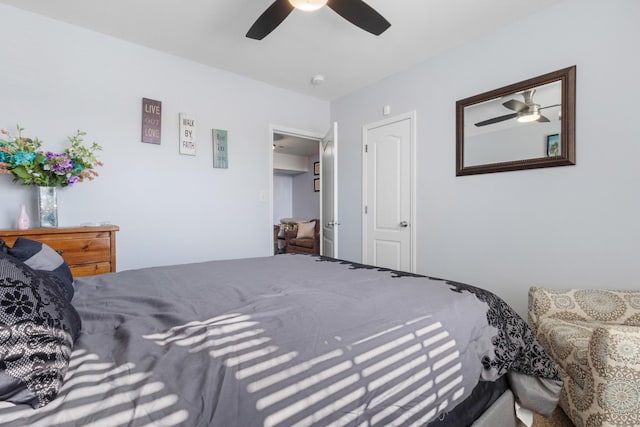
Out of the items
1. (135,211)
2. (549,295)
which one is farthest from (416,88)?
(135,211)

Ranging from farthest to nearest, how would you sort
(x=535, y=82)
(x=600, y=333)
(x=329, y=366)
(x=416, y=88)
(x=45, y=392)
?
(x=416, y=88)
(x=535, y=82)
(x=600, y=333)
(x=329, y=366)
(x=45, y=392)

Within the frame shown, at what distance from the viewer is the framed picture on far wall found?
2.12m

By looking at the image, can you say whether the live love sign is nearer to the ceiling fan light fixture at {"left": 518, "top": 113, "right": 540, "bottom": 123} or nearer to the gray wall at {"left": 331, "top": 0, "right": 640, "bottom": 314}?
the gray wall at {"left": 331, "top": 0, "right": 640, "bottom": 314}

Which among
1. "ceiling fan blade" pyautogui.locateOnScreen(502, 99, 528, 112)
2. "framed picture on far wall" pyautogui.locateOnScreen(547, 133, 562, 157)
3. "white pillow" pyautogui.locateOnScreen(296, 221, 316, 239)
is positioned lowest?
"white pillow" pyautogui.locateOnScreen(296, 221, 316, 239)

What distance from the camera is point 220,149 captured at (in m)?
3.07

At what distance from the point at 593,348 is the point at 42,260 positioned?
2144 mm

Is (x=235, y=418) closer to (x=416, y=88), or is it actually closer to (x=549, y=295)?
(x=549, y=295)

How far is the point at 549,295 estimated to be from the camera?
181 cm

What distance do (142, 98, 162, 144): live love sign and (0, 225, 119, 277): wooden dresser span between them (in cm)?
92

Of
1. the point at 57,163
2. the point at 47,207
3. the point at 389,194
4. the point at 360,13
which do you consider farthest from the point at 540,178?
the point at 47,207

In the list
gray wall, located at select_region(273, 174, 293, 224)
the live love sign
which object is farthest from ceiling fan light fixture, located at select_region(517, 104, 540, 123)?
gray wall, located at select_region(273, 174, 293, 224)

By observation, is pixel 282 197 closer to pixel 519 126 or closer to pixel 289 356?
pixel 519 126

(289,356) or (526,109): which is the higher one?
(526,109)

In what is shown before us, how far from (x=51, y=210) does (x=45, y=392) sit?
2.08m
